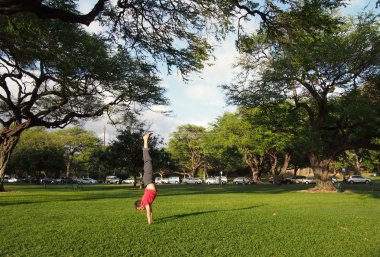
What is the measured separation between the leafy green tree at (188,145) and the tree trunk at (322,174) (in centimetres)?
4770

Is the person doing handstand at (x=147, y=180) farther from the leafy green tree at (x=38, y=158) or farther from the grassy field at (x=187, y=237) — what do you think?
the leafy green tree at (x=38, y=158)

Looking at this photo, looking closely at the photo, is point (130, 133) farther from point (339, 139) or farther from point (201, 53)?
point (201, 53)

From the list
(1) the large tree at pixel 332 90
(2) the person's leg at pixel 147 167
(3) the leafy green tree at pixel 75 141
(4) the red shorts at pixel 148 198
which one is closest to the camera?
(2) the person's leg at pixel 147 167

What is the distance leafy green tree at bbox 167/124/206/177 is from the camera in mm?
85688

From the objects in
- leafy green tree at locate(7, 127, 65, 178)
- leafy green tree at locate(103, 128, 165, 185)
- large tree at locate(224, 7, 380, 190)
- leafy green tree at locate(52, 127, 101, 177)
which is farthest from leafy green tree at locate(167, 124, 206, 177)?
large tree at locate(224, 7, 380, 190)

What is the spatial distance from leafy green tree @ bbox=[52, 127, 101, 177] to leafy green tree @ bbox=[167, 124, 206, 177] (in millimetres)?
16316

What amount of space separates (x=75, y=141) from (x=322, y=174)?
60.7 meters

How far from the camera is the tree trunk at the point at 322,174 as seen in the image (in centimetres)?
3662

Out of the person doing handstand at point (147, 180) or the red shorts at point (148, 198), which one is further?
the red shorts at point (148, 198)

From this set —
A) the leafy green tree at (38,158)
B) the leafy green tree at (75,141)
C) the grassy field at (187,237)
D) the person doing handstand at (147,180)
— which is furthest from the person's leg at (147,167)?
the leafy green tree at (75,141)

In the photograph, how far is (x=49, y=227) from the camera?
9.85m

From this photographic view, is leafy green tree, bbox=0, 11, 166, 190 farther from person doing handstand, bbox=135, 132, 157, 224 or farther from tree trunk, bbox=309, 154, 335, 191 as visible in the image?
tree trunk, bbox=309, 154, 335, 191

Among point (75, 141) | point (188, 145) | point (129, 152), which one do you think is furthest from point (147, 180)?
point (75, 141)

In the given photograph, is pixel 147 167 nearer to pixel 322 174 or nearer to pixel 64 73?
pixel 64 73
